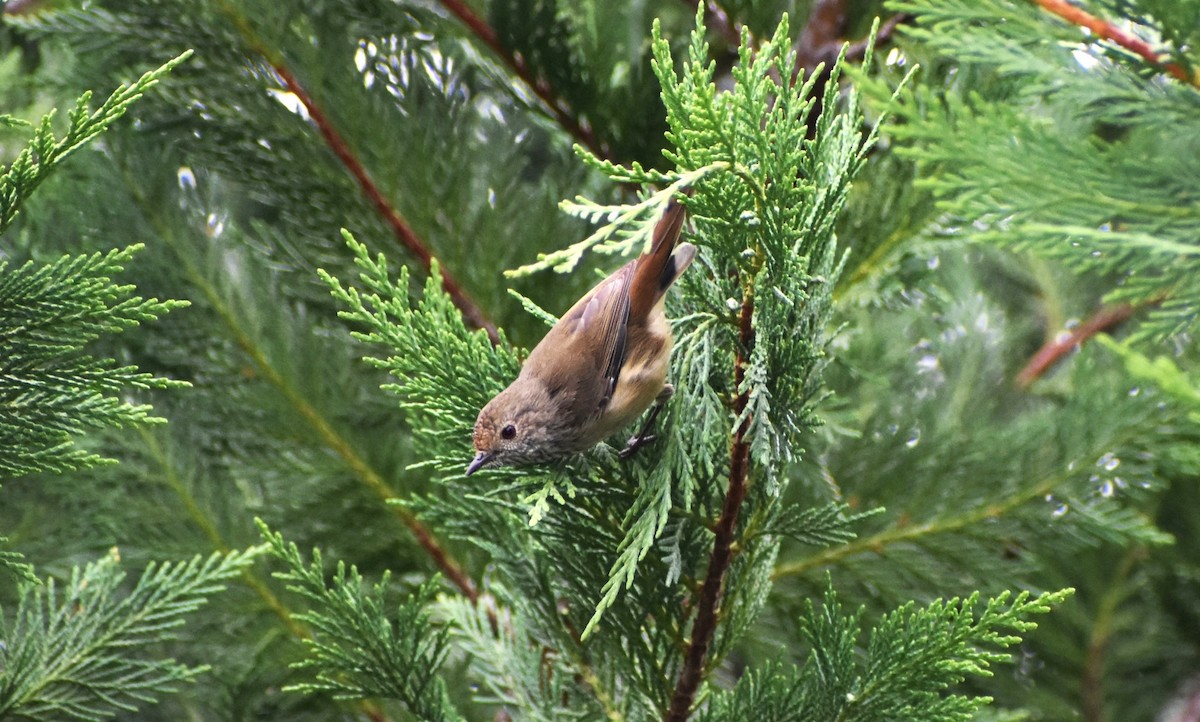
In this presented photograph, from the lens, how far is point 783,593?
2.53 meters

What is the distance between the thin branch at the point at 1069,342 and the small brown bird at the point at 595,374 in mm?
2202

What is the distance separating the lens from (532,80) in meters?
2.53

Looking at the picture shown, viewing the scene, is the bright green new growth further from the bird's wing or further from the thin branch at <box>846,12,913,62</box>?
the thin branch at <box>846,12,913,62</box>

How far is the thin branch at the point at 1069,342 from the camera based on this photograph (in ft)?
11.8

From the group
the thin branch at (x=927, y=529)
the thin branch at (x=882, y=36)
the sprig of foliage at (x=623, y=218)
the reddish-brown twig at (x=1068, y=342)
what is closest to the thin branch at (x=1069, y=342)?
the reddish-brown twig at (x=1068, y=342)

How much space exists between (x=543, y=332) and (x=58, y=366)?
1.21 m

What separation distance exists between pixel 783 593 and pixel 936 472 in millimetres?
522

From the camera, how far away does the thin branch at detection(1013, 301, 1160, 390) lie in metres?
3.60

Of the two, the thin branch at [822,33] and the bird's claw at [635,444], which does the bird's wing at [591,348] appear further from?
the thin branch at [822,33]

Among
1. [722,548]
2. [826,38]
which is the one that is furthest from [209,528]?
[826,38]

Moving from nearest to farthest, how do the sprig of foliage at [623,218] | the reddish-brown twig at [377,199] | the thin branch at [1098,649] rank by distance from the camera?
1. the sprig of foliage at [623,218]
2. the reddish-brown twig at [377,199]
3. the thin branch at [1098,649]

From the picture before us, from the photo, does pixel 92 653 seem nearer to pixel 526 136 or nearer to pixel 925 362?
pixel 526 136

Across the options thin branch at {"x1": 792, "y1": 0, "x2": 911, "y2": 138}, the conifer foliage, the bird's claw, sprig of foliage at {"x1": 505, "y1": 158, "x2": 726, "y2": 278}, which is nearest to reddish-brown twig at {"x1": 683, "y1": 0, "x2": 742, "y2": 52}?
the conifer foliage

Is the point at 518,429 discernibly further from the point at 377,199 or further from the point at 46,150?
the point at 377,199
